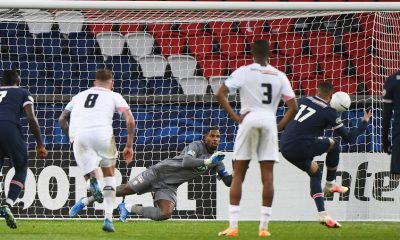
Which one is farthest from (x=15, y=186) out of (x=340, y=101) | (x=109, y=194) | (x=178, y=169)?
(x=340, y=101)

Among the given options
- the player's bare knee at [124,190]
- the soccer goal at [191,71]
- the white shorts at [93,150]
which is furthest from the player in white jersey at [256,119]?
the player's bare knee at [124,190]

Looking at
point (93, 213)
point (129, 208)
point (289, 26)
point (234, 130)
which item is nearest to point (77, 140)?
point (129, 208)

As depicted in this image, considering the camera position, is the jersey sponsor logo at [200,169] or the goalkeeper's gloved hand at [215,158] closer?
the goalkeeper's gloved hand at [215,158]

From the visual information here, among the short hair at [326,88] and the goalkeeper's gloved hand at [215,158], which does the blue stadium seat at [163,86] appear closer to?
the goalkeeper's gloved hand at [215,158]

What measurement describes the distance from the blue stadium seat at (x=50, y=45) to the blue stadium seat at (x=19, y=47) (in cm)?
16

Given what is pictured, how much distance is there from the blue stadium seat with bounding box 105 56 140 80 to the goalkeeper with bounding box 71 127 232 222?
7.90ft

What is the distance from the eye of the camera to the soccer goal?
13750 millimetres

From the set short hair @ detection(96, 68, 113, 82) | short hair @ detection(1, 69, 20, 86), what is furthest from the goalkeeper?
short hair @ detection(1, 69, 20, 86)

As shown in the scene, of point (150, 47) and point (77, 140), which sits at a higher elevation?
point (150, 47)

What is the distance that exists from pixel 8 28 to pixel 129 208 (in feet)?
12.2

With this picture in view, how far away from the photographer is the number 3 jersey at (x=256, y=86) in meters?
9.43

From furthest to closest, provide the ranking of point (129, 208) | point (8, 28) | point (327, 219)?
1. point (8, 28)
2. point (129, 208)
3. point (327, 219)

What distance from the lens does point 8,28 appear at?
14867 millimetres

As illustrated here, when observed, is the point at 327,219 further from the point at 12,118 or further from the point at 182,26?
the point at 182,26
